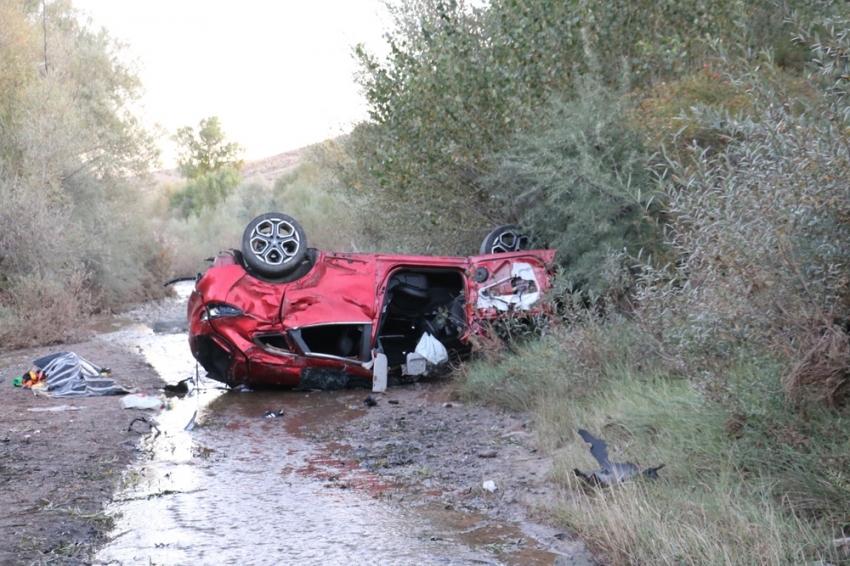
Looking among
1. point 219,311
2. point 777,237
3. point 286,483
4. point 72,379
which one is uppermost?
point 777,237

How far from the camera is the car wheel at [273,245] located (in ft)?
33.9

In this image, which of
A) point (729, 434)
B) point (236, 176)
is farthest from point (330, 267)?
point (236, 176)

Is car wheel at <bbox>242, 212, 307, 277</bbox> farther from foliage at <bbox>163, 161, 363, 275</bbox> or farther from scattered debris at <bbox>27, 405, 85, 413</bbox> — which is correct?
foliage at <bbox>163, 161, 363, 275</bbox>

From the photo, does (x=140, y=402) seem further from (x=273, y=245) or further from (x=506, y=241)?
(x=506, y=241)

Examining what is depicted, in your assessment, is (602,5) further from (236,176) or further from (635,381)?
(236,176)

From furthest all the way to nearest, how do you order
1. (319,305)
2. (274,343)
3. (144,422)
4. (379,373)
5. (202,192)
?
(202,192) → (379,373) → (274,343) → (319,305) → (144,422)

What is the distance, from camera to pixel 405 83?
14.3m

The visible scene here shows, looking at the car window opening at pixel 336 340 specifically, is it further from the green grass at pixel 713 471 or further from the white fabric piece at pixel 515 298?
the green grass at pixel 713 471

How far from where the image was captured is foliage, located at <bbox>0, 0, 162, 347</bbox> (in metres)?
18.8

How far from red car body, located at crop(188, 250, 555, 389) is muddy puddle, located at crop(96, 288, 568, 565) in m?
1.37

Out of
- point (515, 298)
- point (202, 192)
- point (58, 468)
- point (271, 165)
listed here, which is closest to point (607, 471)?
point (58, 468)

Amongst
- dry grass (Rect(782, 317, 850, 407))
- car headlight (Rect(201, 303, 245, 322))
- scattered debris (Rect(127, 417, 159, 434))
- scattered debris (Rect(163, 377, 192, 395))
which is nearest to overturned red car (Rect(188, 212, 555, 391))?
car headlight (Rect(201, 303, 245, 322))

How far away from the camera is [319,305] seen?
1050cm

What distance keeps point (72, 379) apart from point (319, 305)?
3.62 m
